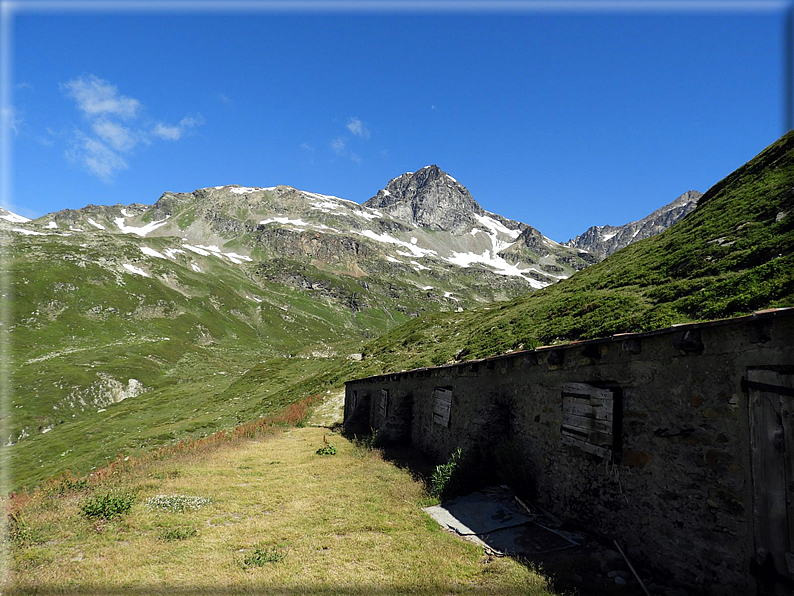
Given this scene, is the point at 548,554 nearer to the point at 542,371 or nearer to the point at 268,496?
the point at 542,371

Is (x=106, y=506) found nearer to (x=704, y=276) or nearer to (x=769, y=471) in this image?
(x=769, y=471)

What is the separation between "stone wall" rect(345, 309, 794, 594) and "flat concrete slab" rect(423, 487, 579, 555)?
67cm

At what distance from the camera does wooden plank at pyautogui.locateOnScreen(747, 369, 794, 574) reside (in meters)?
5.27

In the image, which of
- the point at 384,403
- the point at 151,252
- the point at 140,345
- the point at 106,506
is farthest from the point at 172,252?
the point at 106,506

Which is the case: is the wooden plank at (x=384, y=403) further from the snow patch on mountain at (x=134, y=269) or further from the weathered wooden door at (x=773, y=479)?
the snow patch on mountain at (x=134, y=269)

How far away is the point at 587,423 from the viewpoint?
8727 millimetres

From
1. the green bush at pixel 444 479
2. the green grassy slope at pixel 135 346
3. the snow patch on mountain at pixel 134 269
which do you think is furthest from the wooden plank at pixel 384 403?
the snow patch on mountain at pixel 134 269

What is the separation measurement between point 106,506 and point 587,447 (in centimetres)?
1266

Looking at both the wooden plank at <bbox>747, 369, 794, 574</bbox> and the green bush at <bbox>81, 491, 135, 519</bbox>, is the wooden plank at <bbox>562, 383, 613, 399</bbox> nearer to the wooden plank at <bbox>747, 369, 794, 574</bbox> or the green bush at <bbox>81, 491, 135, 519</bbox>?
the wooden plank at <bbox>747, 369, 794, 574</bbox>

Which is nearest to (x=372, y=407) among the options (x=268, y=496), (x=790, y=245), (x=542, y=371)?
(x=268, y=496)

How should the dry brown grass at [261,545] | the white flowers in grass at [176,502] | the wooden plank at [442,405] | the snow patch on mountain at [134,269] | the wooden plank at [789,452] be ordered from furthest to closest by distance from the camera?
the snow patch on mountain at [134,269]
the wooden plank at [442,405]
the white flowers in grass at [176,502]
the dry brown grass at [261,545]
the wooden plank at [789,452]

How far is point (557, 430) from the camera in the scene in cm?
986

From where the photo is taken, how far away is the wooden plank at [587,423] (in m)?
8.17

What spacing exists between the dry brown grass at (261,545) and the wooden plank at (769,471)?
11.1 ft
